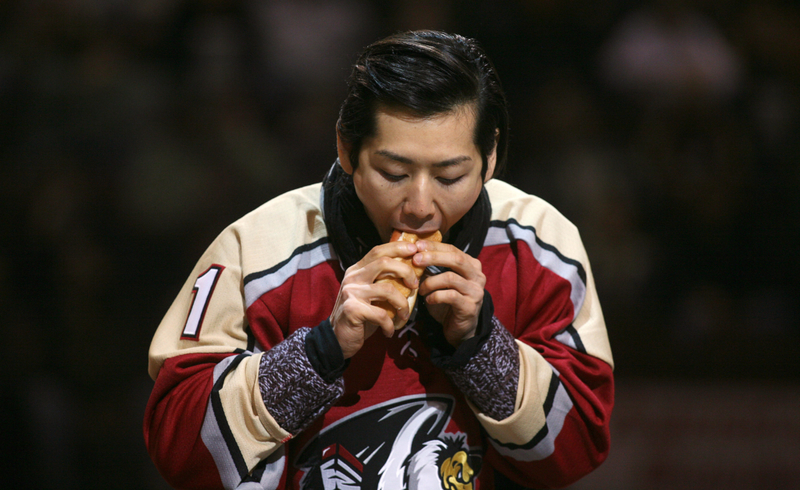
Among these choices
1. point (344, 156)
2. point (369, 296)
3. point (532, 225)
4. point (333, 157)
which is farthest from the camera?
point (333, 157)

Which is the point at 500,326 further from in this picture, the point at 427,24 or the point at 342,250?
the point at 427,24

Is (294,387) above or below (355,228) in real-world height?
below

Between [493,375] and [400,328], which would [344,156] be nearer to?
[400,328]

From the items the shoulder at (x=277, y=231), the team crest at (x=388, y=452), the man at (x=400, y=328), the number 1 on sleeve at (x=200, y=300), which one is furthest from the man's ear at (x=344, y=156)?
the team crest at (x=388, y=452)

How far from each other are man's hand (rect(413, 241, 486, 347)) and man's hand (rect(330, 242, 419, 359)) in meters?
0.02

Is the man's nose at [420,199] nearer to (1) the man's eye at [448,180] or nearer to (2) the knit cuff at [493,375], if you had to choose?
(1) the man's eye at [448,180]

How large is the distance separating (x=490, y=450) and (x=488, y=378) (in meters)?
0.21

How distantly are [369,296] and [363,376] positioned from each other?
20cm

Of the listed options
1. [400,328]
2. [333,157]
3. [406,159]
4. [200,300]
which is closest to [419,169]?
[406,159]

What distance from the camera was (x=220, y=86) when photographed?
7.14 ft

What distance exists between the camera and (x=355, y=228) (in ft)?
3.80

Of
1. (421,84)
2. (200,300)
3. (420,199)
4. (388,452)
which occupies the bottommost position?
(388,452)

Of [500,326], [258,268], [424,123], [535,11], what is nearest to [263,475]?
[258,268]

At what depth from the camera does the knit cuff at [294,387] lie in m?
1.00
